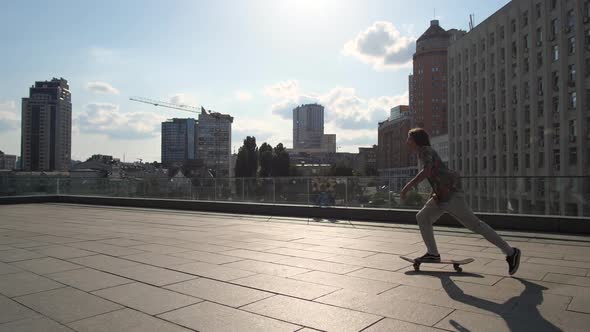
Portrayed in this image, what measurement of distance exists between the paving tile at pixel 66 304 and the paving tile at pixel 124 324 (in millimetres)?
166

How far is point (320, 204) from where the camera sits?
643 inches

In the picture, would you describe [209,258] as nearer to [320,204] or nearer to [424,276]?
[424,276]

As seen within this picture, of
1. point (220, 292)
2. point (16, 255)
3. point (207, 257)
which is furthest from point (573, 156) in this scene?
point (16, 255)

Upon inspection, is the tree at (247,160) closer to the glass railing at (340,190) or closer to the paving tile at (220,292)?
the glass railing at (340,190)

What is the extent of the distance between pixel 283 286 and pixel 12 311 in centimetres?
268

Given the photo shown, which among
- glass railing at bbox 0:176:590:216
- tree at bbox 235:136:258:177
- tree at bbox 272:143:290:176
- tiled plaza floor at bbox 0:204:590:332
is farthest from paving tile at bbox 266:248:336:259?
tree at bbox 272:143:290:176

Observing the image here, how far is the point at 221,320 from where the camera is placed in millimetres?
4164

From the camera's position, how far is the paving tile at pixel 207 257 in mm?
7180

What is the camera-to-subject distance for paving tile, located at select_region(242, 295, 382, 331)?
402 centimetres

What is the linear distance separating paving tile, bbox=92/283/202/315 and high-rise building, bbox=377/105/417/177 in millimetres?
142814

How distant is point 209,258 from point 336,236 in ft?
12.2

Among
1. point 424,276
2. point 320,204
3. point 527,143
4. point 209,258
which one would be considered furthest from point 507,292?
point 527,143

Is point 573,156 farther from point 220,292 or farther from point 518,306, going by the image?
point 220,292

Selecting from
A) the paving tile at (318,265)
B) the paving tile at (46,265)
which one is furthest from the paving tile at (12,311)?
the paving tile at (318,265)
